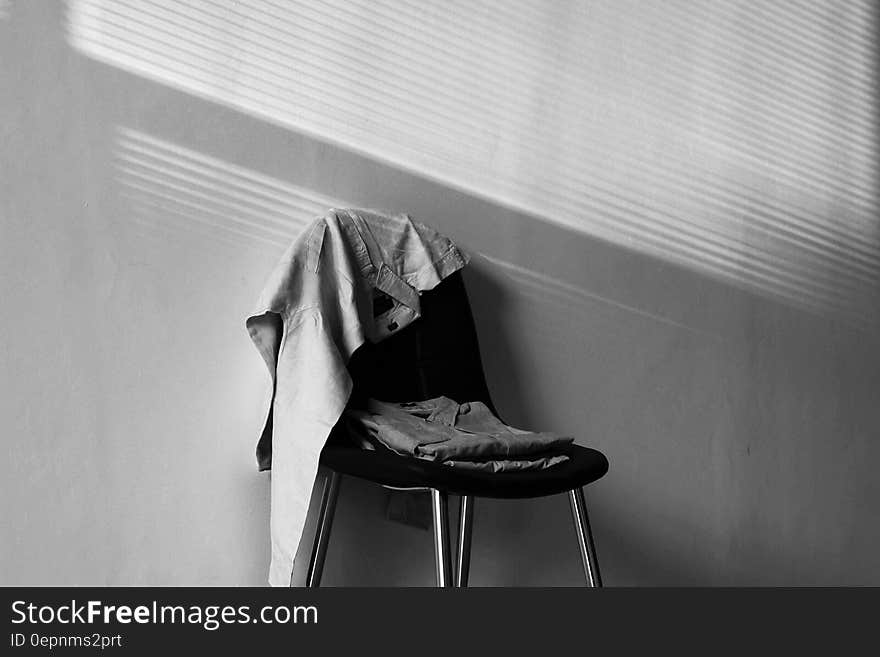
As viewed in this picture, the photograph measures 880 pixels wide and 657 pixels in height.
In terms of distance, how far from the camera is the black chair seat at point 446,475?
1.54 metres

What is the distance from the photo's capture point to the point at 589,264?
228 cm

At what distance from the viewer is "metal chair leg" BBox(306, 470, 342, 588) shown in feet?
5.94

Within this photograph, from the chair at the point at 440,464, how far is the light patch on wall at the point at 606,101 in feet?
1.14

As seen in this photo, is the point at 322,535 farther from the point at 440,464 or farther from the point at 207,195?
the point at 207,195

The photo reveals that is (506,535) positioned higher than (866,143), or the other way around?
(866,143)

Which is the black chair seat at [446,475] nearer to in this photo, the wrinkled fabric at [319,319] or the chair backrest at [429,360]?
the wrinkled fabric at [319,319]

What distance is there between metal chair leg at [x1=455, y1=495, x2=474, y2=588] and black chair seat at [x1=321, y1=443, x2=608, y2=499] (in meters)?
0.20

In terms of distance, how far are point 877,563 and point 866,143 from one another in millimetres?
1080

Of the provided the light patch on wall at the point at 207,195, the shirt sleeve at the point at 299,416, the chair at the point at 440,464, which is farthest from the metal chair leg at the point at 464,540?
the light patch on wall at the point at 207,195

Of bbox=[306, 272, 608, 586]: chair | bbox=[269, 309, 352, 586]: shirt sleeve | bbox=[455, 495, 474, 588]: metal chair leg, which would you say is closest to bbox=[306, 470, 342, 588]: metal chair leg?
bbox=[306, 272, 608, 586]: chair

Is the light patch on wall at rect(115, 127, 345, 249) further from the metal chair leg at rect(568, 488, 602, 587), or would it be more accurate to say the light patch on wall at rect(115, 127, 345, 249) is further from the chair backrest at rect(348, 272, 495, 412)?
the metal chair leg at rect(568, 488, 602, 587)

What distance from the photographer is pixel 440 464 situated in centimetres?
156

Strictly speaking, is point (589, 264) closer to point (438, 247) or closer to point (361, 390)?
point (438, 247)

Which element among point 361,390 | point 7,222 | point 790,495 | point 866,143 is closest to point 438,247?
point 361,390
